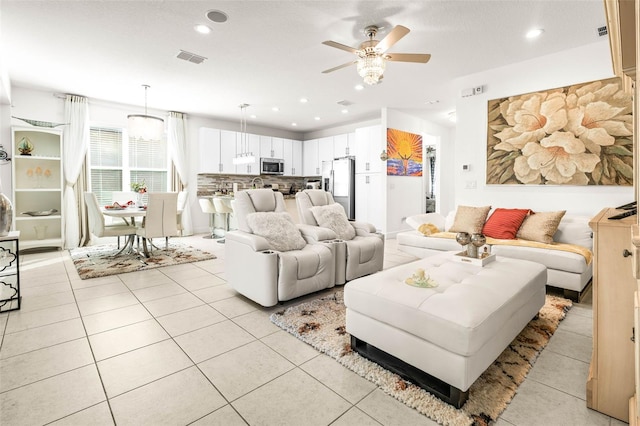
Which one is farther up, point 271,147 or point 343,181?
point 271,147

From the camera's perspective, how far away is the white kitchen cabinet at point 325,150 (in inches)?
312

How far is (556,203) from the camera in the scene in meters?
3.81

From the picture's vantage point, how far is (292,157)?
27.9 feet

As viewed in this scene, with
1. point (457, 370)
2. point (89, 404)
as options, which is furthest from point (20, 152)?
point (457, 370)

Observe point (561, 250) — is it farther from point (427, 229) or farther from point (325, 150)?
point (325, 150)

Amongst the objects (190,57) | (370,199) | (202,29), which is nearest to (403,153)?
(370,199)

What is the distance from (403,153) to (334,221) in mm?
3775

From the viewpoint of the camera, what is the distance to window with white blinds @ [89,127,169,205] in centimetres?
598

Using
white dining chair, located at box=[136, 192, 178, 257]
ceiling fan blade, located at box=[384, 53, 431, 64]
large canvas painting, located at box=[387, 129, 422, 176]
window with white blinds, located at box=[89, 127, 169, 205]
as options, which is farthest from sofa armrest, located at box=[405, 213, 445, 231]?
window with white blinds, located at box=[89, 127, 169, 205]

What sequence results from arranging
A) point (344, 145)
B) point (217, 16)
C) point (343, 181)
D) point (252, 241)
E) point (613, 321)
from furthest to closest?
point (344, 145), point (343, 181), point (217, 16), point (252, 241), point (613, 321)

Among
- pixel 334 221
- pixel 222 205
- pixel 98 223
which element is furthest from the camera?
pixel 222 205

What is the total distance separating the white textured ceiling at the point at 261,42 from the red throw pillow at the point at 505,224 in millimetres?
1931

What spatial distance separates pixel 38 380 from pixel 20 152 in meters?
4.93

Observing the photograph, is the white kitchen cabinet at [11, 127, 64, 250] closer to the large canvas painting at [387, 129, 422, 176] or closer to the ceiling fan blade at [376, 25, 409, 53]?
the ceiling fan blade at [376, 25, 409, 53]
